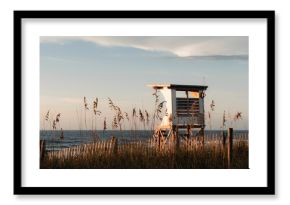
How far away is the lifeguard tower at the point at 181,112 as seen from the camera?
4.48 m

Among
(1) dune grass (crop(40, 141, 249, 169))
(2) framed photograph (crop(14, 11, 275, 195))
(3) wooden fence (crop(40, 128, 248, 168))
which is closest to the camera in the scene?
(2) framed photograph (crop(14, 11, 275, 195))

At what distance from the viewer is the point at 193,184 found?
4.34 m

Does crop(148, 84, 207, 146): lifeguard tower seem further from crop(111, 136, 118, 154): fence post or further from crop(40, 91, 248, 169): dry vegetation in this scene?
crop(111, 136, 118, 154): fence post

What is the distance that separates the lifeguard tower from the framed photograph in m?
0.01

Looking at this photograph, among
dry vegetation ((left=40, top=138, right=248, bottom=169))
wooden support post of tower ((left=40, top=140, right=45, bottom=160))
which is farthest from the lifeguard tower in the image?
wooden support post of tower ((left=40, top=140, right=45, bottom=160))

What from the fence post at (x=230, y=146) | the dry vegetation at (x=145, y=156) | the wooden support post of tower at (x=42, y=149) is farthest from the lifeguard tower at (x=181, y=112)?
the wooden support post of tower at (x=42, y=149)

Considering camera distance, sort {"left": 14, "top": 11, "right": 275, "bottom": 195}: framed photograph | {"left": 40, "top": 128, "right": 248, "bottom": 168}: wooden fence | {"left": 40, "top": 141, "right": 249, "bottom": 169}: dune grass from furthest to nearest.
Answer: {"left": 40, "top": 128, "right": 248, "bottom": 168}: wooden fence
{"left": 40, "top": 141, "right": 249, "bottom": 169}: dune grass
{"left": 14, "top": 11, "right": 275, "bottom": 195}: framed photograph

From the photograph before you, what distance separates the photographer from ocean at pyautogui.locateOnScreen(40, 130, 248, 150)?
4461 mm

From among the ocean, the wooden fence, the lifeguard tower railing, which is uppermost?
the lifeguard tower railing

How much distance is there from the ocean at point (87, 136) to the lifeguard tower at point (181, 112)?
4.2 inches

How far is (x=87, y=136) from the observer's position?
4711mm
